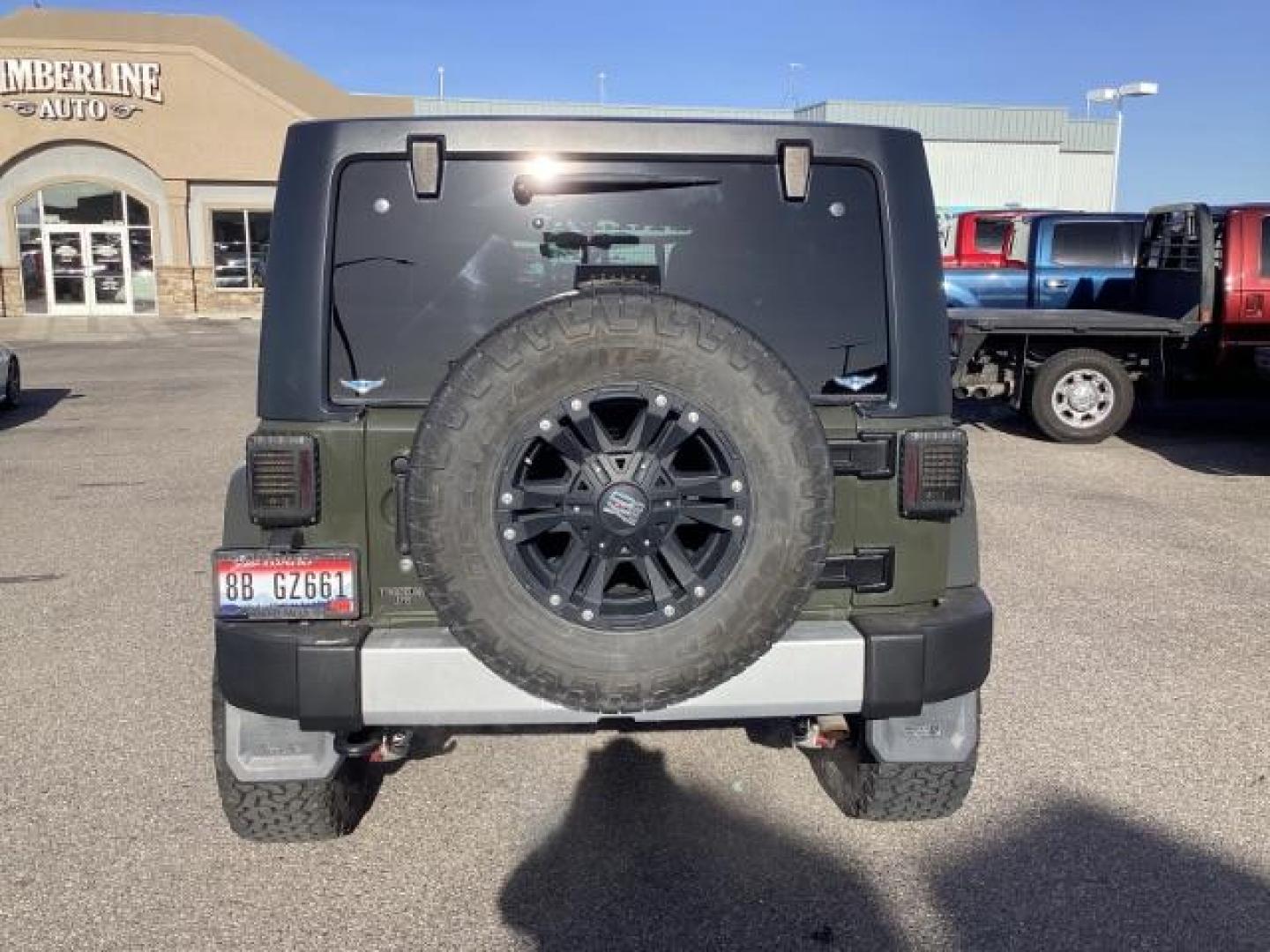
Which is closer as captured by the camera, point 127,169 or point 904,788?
point 904,788

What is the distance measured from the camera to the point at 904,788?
3477mm

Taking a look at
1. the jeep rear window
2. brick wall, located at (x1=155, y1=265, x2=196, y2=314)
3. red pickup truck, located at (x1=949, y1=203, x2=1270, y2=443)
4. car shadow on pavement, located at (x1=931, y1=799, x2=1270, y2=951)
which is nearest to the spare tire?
the jeep rear window

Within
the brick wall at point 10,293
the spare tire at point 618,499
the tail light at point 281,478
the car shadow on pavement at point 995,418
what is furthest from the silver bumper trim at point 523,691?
the brick wall at point 10,293

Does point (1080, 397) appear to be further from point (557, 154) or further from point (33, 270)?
point (33, 270)

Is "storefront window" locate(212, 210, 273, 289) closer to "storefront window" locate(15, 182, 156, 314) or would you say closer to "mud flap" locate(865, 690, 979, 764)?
"storefront window" locate(15, 182, 156, 314)

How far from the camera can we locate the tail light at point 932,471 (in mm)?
2963

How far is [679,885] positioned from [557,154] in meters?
2.02

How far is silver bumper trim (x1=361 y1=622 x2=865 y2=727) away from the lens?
281cm

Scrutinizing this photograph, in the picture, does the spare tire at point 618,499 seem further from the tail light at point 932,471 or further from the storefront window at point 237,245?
the storefront window at point 237,245

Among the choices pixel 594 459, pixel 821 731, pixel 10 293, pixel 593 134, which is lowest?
pixel 821 731

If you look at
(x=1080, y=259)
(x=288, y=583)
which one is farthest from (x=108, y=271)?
(x=288, y=583)

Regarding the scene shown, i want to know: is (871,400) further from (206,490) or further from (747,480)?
(206,490)

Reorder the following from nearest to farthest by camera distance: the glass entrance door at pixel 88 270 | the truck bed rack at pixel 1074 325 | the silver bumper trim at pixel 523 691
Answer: the silver bumper trim at pixel 523 691 → the truck bed rack at pixel 1074 325 → the glass entrance door at pixel 88 270

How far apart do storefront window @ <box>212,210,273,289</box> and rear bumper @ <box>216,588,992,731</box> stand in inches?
1145
